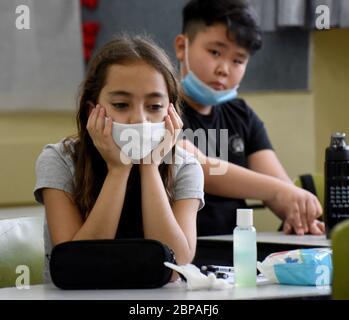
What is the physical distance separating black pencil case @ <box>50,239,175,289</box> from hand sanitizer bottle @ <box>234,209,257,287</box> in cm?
13

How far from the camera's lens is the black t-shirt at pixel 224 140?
2.86m

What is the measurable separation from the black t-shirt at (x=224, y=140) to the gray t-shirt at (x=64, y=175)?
0.70m

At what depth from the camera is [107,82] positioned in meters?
2.07

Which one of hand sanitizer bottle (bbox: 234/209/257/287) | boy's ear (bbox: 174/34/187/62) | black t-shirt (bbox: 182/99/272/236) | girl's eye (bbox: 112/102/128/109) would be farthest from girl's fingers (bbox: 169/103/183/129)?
boy's ear (bbox: 174/34/187/62)

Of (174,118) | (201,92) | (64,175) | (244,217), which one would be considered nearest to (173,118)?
(174,118)

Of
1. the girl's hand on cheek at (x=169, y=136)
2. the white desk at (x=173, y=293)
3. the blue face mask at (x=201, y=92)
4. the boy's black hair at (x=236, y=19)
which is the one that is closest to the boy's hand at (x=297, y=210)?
the blue face mask at (x=201, y=92)

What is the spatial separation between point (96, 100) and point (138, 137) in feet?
0.64

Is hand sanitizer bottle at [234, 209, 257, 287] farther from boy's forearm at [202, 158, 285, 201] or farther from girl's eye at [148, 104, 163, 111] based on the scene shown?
boy's forearm at [202, 158, 285, 201]

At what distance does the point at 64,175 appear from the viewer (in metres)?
2.03

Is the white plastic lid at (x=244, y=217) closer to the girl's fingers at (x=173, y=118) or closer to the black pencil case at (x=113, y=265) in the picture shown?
the black pencil case at (x=113, y=265)

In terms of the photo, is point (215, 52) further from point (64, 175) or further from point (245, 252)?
point (245, 252)

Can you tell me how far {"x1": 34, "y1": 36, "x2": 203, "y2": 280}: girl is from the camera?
1.96 metres

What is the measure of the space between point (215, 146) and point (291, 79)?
1.35m
